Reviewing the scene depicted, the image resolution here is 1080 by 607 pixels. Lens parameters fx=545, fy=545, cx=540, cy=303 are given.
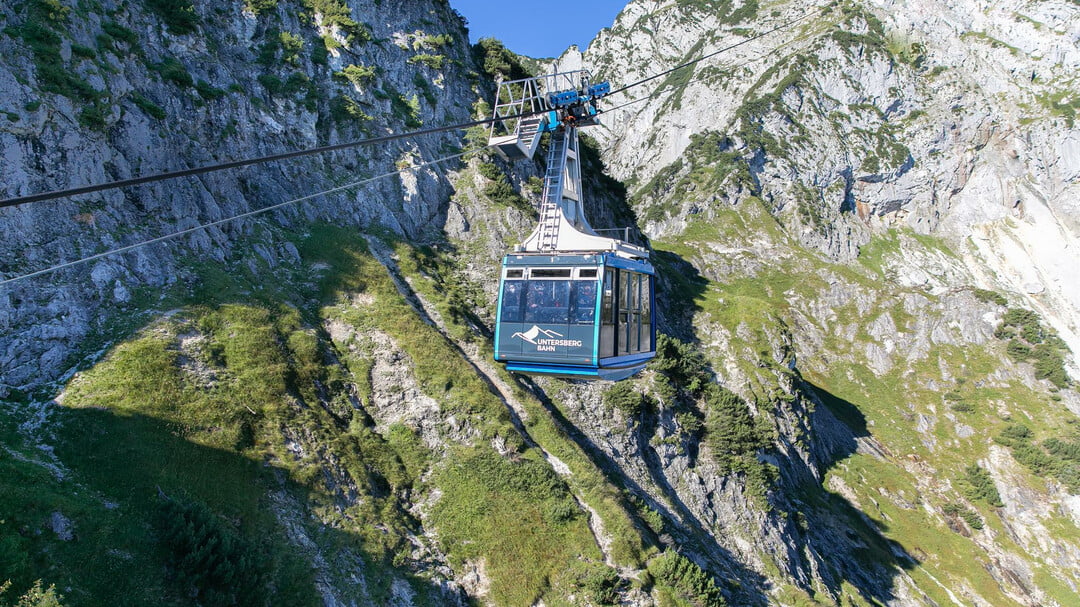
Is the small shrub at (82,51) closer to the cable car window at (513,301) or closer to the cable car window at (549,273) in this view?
the cable car window at (513,301)

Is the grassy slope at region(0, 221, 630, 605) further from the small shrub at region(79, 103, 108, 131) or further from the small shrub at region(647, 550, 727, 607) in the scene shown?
the small shrub at region(79, 103, 108, 131)

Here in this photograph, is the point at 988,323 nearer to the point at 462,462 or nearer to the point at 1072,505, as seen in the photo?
the point at 1072,505

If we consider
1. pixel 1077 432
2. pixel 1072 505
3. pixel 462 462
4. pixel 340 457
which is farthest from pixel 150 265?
pixel 1077 432

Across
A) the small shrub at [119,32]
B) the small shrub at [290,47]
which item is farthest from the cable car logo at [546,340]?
the small shrub at [290,47]

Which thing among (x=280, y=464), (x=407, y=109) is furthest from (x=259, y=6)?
(x=280, y=464)

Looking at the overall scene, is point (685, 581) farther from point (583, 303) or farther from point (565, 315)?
point (583, 303)

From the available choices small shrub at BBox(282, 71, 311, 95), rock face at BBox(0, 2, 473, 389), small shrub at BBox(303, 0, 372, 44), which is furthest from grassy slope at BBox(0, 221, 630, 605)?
small shrub at BBox(303, 0, 372, 44)
